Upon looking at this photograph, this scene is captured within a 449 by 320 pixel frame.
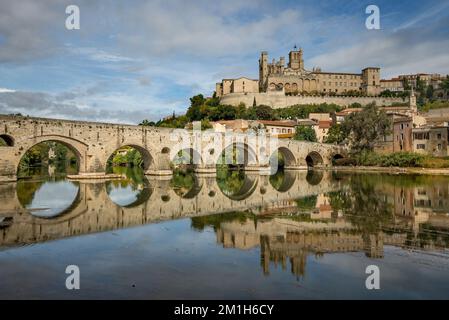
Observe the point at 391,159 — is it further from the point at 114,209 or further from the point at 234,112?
the point at 114,209

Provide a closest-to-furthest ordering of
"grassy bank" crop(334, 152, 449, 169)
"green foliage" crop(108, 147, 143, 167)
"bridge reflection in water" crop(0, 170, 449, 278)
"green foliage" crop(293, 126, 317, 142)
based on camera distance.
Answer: "bridge reflection in water" crop(0, 170, 449, 278), "grassy bank" crop(334, 152, 449, 169), "green foliage" crop(293, 126, 317, 142), "green foliage" crop(108, 147, 143, 167)

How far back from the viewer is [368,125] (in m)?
52.1

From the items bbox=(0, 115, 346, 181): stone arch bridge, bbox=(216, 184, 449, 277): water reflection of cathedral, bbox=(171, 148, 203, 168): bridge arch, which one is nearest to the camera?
bbox=(216, 184, 449, 277): water reflection of cathedral

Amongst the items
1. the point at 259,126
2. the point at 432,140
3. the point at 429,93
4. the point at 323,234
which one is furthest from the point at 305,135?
the point at 429,93

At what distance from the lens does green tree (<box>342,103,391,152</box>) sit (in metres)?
51.7

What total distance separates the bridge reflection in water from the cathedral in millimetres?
73319

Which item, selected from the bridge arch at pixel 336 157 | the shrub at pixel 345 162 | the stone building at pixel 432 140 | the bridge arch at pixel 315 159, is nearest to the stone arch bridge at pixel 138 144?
the bridge arch at pixel 315 159

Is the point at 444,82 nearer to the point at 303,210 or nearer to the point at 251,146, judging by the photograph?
the point at 251,146

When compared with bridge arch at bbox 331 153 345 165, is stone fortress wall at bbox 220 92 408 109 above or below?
above

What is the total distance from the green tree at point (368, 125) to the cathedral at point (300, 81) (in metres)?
40.5

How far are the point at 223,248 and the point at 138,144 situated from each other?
26.9 m

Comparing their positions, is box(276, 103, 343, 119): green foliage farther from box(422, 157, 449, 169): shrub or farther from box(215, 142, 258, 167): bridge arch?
box(422, 157, 449, 169): shrub

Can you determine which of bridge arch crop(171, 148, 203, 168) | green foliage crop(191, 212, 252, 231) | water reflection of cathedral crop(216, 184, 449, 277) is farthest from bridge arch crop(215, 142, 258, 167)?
green foliage crop(191, 212, 252, 231)
